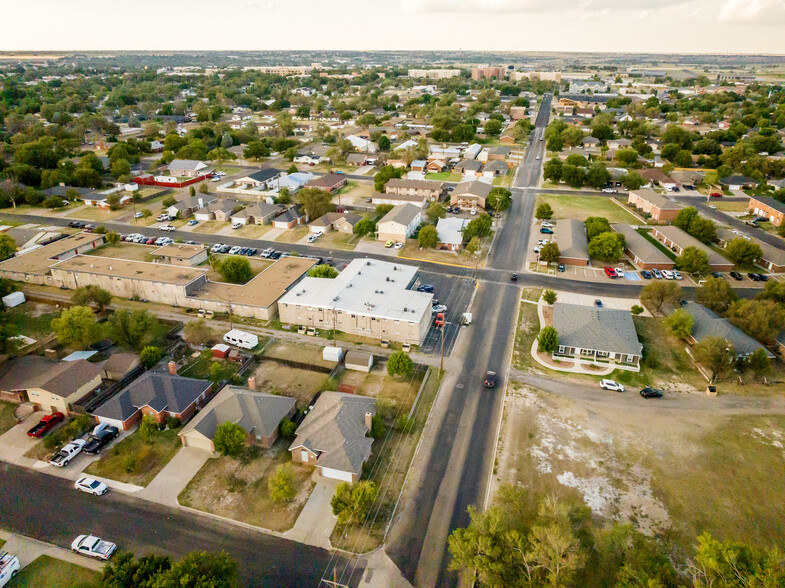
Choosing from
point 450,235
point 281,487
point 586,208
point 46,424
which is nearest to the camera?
point 281,487

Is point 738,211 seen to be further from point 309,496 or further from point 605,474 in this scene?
point 309,496

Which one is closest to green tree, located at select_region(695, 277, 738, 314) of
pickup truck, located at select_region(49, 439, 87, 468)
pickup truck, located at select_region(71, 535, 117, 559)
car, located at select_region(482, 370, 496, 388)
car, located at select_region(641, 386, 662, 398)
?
car, located at select_region(641, 386, 662, 398)

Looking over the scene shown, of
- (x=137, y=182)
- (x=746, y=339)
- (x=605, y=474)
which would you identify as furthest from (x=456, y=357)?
(x=137, y=182)

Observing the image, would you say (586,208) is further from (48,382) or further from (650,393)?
(48,382)

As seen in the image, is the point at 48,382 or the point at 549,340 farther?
the point at 549,340

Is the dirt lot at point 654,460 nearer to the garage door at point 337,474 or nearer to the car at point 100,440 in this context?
the garage door at point 337,474

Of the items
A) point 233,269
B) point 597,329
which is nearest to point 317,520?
point 597,329
